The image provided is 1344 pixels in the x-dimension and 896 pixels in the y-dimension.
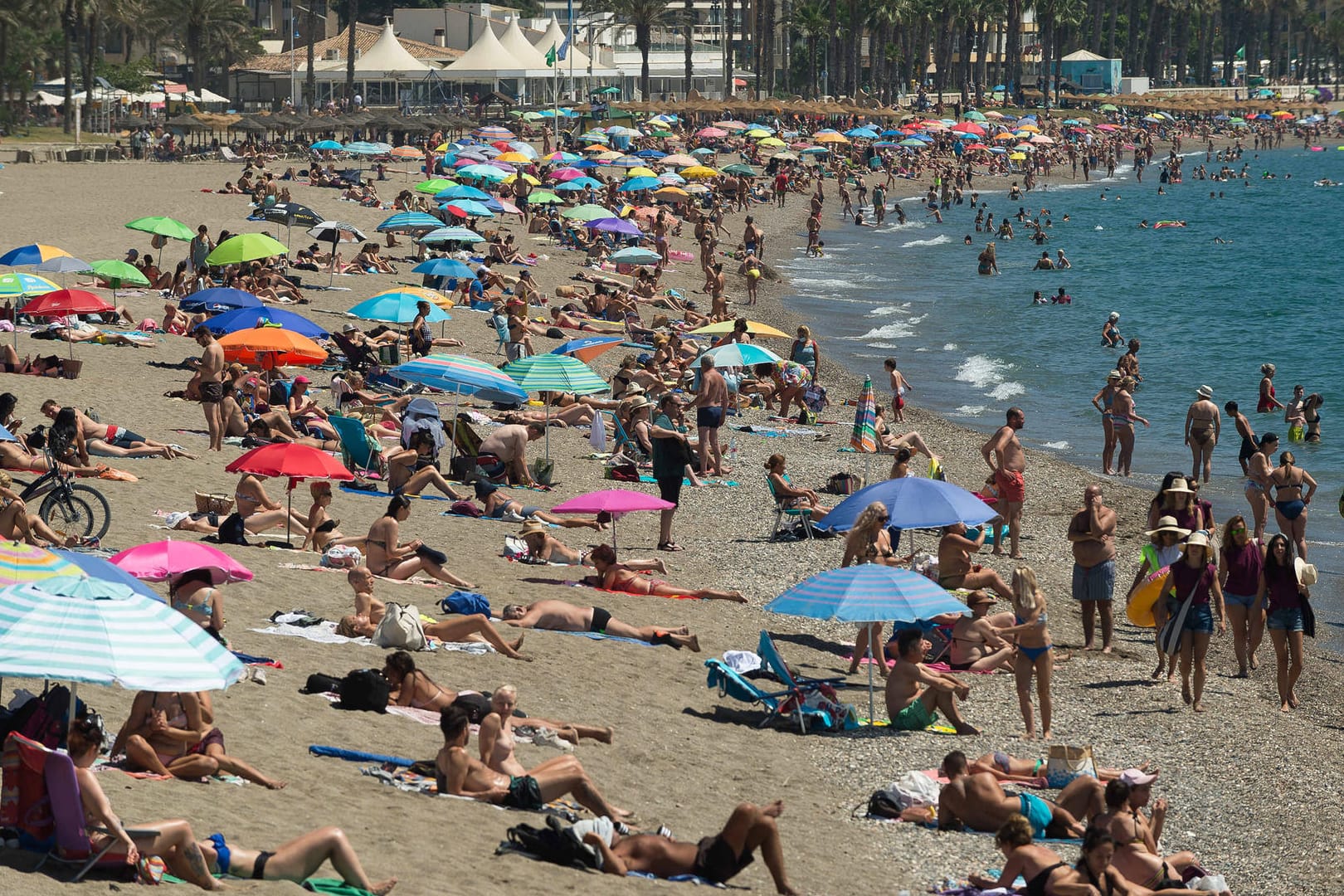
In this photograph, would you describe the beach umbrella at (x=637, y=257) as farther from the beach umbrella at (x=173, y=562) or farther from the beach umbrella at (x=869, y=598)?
the beach umbrella at (x=173, y=562)

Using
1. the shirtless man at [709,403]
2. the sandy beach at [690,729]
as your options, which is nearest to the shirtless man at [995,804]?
the sandy beach at [690,729]

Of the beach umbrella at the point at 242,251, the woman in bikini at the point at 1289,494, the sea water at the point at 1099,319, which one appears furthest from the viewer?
the sea water at the point at 1099,319

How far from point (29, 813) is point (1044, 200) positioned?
7313cm

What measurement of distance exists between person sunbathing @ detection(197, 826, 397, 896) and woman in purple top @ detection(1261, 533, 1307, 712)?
7552 millimetres

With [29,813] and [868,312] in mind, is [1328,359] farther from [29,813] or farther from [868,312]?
[29,813]

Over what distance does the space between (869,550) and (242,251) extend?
1415 centimetres

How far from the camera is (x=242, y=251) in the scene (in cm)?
2391

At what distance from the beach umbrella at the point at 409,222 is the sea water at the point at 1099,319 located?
28.6 feet

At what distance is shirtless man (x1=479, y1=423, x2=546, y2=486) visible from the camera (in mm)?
17656

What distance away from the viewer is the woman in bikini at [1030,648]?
10844 mm

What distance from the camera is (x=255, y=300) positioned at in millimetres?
21984

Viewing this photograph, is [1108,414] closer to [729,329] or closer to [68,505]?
[729,329]

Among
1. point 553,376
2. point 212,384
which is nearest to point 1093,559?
point 553,376

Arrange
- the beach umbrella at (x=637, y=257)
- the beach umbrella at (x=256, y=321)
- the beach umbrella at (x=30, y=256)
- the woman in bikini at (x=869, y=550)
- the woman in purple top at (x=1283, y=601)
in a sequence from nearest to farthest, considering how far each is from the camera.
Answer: the woman in purple top at (x=1283, y=601)
the woman in bikini at (x=869, y=550)
the beach umbrella at (x=256, y=321)
the beach umbrella at (x=30, y=256)
the beach umbrella at (x=637, y=257)
